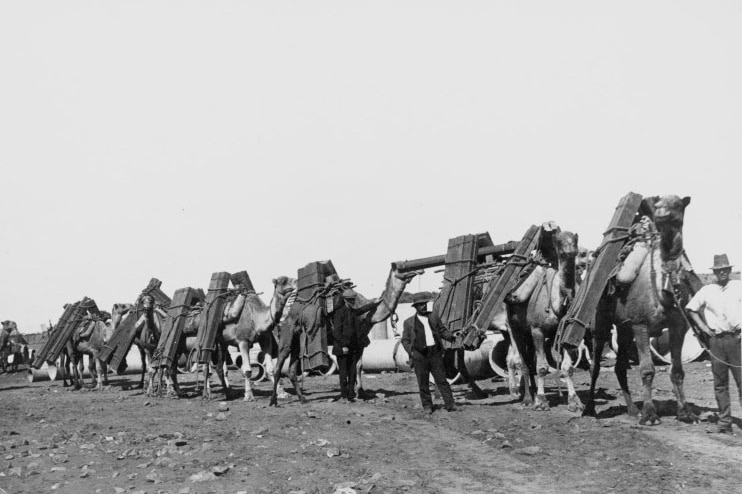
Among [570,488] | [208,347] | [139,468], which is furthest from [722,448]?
[208,347]

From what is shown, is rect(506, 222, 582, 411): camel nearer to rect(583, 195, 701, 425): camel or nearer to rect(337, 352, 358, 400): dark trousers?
rect(583, 195, 701, 425): camel

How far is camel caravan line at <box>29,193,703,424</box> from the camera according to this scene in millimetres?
10609

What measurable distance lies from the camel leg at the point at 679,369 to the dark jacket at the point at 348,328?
6823mm

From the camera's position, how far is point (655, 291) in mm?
10531

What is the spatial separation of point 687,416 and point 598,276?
2.35 meters

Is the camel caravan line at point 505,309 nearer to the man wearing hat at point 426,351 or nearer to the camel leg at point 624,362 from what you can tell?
the camel leg at point 624,362

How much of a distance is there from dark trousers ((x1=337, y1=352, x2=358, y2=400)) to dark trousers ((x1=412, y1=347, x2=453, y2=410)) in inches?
100

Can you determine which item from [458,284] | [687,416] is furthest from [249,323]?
[687,416]

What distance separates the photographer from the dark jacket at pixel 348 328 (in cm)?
1531

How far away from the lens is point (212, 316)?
60.1 ft

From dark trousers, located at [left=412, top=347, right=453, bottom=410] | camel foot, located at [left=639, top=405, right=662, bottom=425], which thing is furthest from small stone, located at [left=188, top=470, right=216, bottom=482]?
camel foot, located at [left=639, top=405, right=662, bottom=425]

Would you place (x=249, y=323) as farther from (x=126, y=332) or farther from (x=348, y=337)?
(x=126, y=332)

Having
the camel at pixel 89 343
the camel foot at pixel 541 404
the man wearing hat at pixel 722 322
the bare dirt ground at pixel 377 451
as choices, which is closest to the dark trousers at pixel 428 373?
the bare dirt ground at pixel 377 451

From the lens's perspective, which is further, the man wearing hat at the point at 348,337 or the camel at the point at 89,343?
the camel at the point at 89,343
